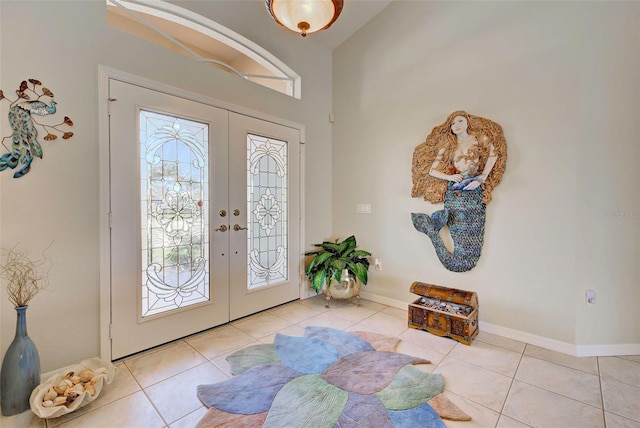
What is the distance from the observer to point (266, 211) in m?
3.03

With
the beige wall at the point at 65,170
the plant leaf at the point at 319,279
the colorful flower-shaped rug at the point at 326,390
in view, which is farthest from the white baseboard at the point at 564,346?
the beige wall at the point at 65,170

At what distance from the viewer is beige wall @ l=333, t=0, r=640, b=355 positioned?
209 centimetres

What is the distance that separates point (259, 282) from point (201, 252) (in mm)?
761

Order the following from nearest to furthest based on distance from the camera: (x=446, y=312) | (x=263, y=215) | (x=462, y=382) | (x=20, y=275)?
1. (x=20, y=275)
2. (x=462, y=382)
3. (x=446, y=312)
4. (x=263, y=215)

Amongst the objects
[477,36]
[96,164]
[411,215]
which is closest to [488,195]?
[411,215]

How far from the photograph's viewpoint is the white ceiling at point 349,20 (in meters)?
3.18

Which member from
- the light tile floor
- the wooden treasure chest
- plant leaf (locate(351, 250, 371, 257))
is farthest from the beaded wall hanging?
the wooden treasure chest

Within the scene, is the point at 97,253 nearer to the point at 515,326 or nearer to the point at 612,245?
the point at 515,326

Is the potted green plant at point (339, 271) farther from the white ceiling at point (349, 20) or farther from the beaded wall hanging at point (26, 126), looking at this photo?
the white ceiling at point (349, 20)

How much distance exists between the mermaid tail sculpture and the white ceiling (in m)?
2.34

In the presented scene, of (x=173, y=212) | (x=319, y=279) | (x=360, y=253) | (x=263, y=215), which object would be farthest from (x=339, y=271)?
(x=173, y=212)

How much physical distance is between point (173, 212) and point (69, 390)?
1292 mm

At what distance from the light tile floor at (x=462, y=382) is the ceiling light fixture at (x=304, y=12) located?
2504 mm

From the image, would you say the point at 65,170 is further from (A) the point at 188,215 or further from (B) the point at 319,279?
(B) the point at 319,279
